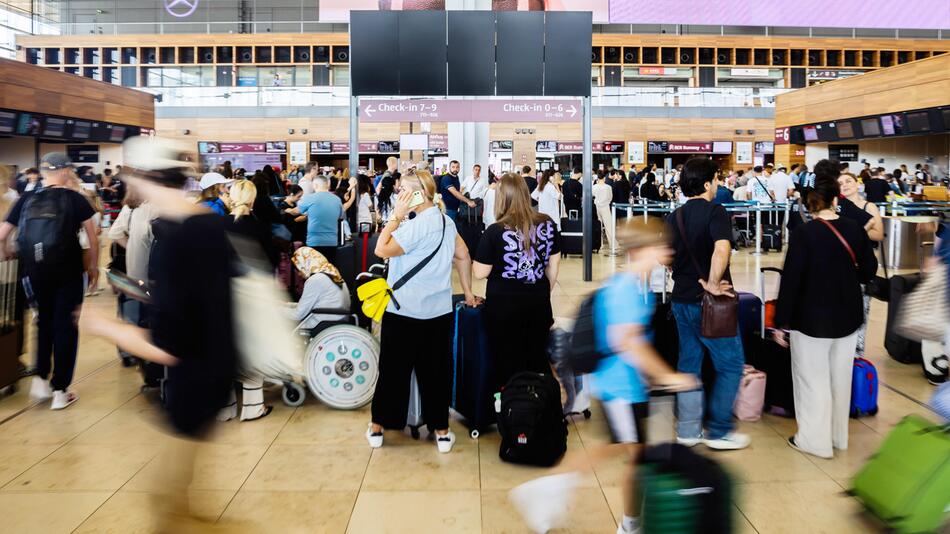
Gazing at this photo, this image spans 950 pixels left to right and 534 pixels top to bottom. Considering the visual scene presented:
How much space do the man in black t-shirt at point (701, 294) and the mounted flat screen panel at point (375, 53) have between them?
654 cm

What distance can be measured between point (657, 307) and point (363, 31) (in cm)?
675

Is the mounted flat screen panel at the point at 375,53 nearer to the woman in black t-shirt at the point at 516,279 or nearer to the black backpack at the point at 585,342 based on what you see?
the woman in black t-shirt at the point at 516,279

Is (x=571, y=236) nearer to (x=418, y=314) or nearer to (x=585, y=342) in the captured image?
(x=418, y=314)

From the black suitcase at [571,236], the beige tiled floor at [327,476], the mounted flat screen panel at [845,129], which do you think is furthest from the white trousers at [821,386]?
the mounted flat screen panel at [845,129]

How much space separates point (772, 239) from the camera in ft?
49.8

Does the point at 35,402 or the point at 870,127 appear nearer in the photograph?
the point at 35,402

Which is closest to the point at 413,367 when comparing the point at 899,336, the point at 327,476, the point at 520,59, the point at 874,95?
the point at 327,476

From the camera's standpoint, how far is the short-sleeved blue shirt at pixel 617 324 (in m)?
2.73

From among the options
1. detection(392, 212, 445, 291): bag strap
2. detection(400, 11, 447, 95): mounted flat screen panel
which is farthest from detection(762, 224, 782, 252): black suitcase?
detection(392, 212, 445, 291): bag strap

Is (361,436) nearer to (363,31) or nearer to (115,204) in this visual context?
(363,31)

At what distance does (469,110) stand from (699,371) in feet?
21.3

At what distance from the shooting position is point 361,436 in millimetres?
4730

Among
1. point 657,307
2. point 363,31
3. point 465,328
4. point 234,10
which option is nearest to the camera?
point 465,328

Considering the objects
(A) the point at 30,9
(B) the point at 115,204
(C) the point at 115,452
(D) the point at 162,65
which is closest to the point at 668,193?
(B) the point at 115,204
